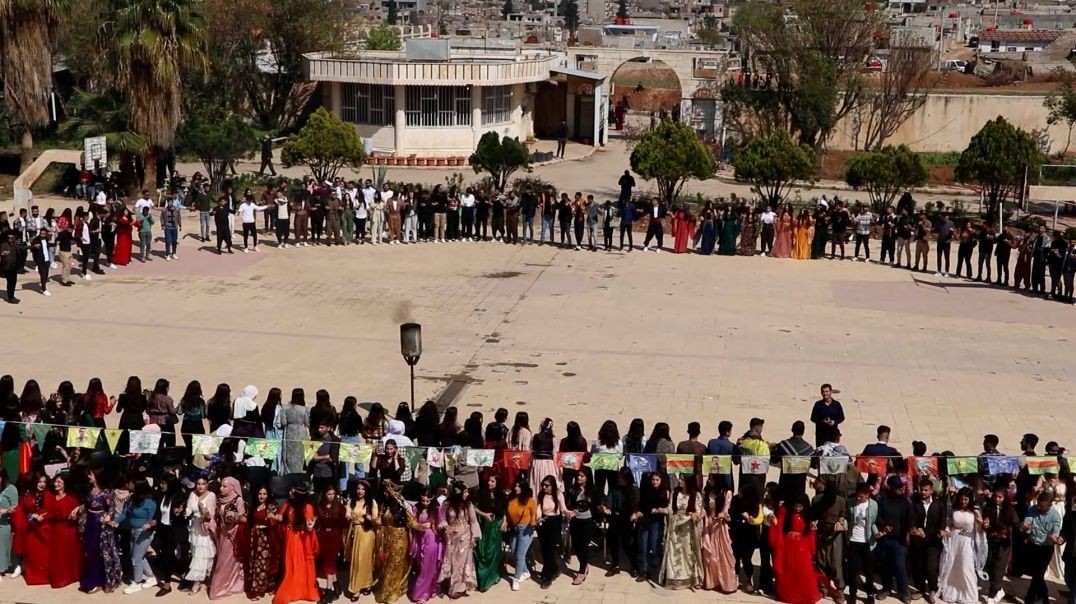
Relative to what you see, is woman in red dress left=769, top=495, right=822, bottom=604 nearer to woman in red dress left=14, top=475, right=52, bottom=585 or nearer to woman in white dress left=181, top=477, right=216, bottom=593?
woman in white dress left=181, top=477, right=216, bottom=593

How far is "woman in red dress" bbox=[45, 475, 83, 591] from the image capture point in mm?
11289

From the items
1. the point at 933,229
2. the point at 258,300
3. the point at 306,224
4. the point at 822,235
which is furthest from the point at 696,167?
the point at 258,300

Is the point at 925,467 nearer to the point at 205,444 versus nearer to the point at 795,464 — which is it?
the point at 795,464

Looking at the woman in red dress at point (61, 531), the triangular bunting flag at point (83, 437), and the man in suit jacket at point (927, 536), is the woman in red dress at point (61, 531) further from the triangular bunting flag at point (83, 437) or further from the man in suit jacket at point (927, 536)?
the man in suit jacket at point (927, 536)

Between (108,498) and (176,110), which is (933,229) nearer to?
(176,110)

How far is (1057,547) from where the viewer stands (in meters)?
11.4

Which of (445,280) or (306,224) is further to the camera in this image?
(306,224)

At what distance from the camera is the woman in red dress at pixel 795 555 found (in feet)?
36.3

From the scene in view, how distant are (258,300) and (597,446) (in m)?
10.7

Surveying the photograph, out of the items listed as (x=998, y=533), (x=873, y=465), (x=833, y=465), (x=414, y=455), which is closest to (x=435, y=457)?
(x=414, y=455)

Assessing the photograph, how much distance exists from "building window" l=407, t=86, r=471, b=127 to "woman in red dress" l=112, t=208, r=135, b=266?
682 inches

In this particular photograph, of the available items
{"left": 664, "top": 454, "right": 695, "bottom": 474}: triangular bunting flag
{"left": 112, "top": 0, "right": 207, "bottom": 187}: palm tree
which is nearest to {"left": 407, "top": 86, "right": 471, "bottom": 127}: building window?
{"left": 112, "top": 0, "right": 207, "bottom": 187}: palm tree

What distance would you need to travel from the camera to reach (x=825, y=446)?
1267cm

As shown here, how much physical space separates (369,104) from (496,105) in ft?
13.2
